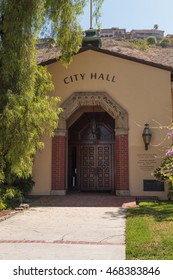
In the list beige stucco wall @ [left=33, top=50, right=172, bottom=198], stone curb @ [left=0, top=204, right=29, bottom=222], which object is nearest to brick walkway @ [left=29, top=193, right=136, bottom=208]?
Answer: stone curb @ [left=0, top=204, right=29, bottom=222]

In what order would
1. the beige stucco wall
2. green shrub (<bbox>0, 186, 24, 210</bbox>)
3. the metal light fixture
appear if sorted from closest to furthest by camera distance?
green shrub (<bbox>0, 186, 24, 210</bbox>)
the metal light fixture
the beige stucco wall

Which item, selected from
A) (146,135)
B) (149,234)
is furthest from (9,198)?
(149,234)

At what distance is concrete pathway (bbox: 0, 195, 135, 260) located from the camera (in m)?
5.07

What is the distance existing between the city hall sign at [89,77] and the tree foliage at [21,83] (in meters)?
3.63

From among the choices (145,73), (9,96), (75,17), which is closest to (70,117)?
(145,73)

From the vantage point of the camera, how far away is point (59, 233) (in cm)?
657

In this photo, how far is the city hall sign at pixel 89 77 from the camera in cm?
1323

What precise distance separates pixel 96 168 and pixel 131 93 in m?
3.73

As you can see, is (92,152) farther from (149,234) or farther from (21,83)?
(149,234)

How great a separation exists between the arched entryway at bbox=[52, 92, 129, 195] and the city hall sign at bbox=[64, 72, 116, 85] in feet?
1.99

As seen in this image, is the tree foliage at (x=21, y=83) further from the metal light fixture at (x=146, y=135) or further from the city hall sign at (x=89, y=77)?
the metal light fixture at (x=146, y=135)

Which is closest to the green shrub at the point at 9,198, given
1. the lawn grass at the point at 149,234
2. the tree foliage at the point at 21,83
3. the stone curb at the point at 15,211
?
the stone curb at the point at 15,211

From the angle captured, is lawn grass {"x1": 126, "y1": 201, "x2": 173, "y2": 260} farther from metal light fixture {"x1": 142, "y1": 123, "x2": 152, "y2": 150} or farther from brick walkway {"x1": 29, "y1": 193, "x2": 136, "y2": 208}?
metal light fixture {"x1": 142, "y1": 123, "x2": 152, "y2": 150}

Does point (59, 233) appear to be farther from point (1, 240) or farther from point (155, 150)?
point (155, 150)
